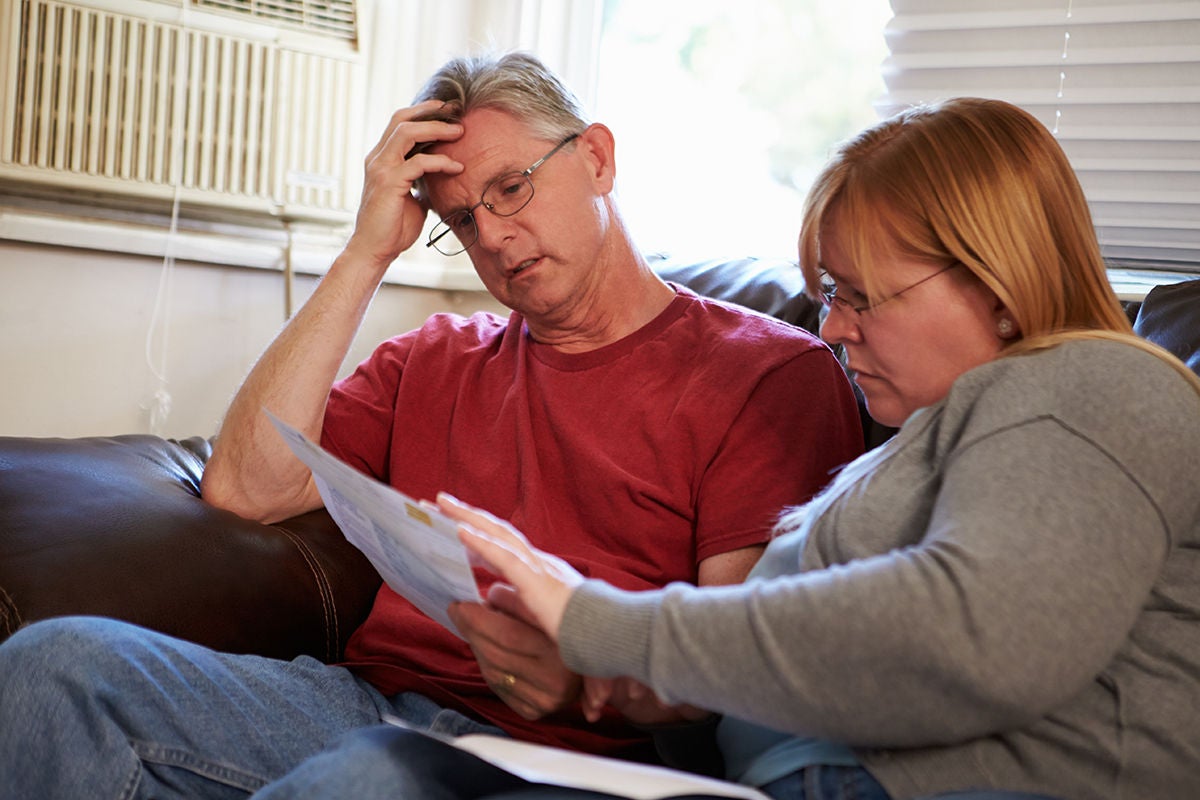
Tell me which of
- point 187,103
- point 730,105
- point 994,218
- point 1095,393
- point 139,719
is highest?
point 730,105

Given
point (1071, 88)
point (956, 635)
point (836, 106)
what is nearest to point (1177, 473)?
point (956, 635)

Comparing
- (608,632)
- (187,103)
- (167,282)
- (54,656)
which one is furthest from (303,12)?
(608,632)

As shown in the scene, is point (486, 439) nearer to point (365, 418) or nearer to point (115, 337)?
point (365, 418)

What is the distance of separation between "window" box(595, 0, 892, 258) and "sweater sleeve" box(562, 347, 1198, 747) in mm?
1519

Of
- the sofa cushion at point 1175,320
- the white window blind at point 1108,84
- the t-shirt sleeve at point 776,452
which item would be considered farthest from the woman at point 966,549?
the white window blind at point 1108,84

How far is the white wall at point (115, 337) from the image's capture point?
200 cm

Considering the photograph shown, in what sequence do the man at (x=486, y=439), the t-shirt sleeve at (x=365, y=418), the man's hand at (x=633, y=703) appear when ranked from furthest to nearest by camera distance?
1. the t-shirt sleeve at (x=365, y=418)
2. the man at (x=486, y=439)
3. the man's hand at (x=633, y=703)

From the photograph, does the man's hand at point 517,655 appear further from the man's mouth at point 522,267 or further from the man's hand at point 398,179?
the man's hand at point 398,179

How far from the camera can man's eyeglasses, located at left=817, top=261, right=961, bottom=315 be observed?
965 millimetres

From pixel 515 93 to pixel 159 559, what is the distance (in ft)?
2.37

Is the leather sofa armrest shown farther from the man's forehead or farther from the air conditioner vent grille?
the air conditioner vent grille

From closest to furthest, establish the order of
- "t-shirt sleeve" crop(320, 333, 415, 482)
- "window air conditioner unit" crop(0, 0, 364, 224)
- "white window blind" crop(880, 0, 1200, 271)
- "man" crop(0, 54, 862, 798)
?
"man" crop(0, 54, 862, 798) → "t-shirt sleeve" crop(320, 333, 415, 482) → "white window blind" crop(880, 0, 1200, 271) → "window air conditioner unit" crop(0, 0, 364, 224)

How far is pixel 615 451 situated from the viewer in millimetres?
1423

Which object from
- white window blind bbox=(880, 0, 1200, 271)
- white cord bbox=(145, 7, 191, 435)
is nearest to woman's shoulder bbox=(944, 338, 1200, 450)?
white window blind bbox=(880, 0, 1200, 271)
